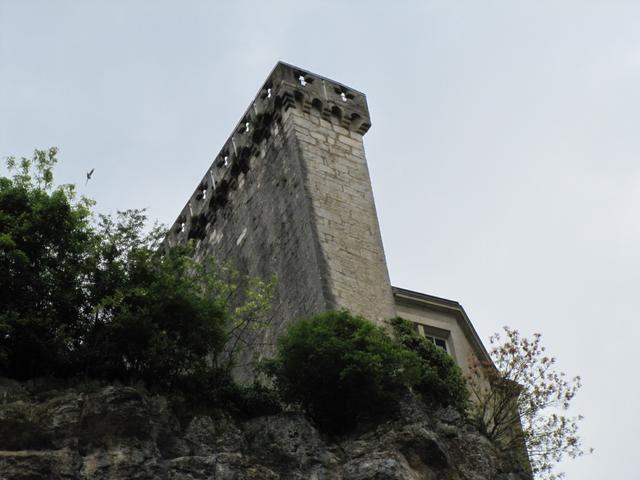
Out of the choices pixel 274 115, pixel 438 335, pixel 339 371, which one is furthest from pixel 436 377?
pixel 274 115

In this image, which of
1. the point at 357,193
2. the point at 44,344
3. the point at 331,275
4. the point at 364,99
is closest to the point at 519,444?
the point at 331,275

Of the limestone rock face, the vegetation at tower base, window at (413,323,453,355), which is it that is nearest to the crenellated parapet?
window at (413,323,453,355)

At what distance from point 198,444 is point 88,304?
9.01 feet

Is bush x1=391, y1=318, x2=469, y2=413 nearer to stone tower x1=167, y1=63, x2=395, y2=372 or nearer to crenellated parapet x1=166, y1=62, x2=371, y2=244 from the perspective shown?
stone tower x1=167, y1=63, x2=395, y2=372

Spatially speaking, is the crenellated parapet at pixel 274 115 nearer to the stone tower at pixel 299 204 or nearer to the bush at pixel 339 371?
the stone tower at pixel 299 204

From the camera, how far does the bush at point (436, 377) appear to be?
18219 millimetres

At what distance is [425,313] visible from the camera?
73.9ft

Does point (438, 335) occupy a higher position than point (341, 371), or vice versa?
Result: point (438, 335)

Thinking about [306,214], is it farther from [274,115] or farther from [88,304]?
[88,304]

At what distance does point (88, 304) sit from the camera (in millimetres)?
16328

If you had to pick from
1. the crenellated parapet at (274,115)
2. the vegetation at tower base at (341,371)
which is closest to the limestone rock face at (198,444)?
the vegetation at tower base at (341,371)

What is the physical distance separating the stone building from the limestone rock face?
150 inches

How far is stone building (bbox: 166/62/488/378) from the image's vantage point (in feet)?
68.4

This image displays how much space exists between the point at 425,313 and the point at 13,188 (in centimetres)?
915
